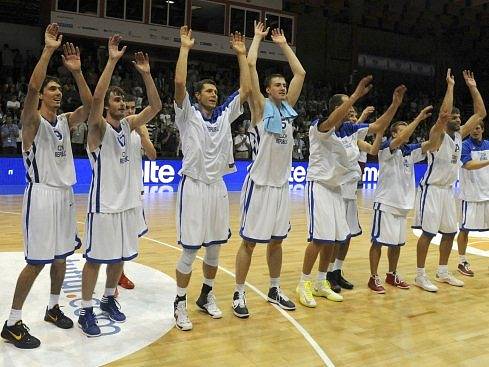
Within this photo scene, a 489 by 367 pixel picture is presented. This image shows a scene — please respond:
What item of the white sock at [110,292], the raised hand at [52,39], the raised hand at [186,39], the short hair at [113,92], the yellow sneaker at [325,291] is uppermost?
the raised hand at [186,39]

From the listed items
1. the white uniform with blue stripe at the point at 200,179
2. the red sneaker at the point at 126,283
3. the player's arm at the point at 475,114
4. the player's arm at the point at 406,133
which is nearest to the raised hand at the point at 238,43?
the white uniform with blue stripe at the point at 200,179

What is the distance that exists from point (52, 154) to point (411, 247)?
18.5 ft

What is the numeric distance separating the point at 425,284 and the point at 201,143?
2.95 m

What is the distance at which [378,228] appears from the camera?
564cm

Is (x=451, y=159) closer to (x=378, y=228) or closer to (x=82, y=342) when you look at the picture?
(x=378, y=228)

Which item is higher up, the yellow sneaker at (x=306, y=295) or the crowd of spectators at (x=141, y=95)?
the crowd of spectators at (x=141, y=95)

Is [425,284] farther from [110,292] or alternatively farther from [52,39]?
[52,39]

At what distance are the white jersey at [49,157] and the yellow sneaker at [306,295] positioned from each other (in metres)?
2.33

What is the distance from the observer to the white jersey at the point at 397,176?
221 inches

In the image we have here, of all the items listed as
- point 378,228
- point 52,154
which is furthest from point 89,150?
point 378,228

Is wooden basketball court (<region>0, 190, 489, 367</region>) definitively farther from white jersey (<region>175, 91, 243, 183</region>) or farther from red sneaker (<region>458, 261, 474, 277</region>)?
white jersey (<region>175, 91, 243, 183</region>)

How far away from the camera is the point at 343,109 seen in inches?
183

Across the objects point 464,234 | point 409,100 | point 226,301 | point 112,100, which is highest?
point 409,100

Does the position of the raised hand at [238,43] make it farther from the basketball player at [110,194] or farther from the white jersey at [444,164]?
the white jersey at [444,164]
